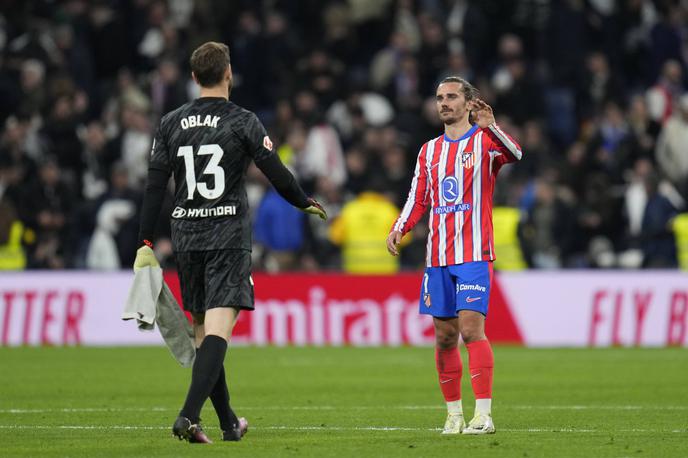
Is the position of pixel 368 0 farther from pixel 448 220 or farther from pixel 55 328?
pixel 448 220

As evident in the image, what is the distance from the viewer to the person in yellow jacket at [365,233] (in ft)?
69.1

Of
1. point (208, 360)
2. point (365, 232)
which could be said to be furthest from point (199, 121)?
point (365, 232)

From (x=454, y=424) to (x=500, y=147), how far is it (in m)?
1.86

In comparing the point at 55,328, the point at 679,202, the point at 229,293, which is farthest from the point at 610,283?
the point at 229,293

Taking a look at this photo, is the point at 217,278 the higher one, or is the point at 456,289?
the point at 217,278

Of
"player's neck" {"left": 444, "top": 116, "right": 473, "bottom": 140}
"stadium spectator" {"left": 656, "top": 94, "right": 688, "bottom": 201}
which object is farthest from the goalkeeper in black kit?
"stadium spectator" {"left": 656, "top": 94, "right": 688, "bottom": 201}

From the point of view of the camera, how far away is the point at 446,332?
994 centimetres

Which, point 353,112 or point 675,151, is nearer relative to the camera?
point 675,151

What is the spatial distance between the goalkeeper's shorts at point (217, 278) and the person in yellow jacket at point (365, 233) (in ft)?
38.8

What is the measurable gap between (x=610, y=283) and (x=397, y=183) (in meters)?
3.82

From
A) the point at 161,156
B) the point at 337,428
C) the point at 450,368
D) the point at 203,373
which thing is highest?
the point at 161,156

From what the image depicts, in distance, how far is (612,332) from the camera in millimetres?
19938

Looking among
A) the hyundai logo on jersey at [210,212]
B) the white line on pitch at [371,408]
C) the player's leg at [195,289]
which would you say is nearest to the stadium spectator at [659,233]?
the white line on pitch at [371,408]

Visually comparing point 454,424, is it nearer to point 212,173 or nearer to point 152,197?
point 212,173
